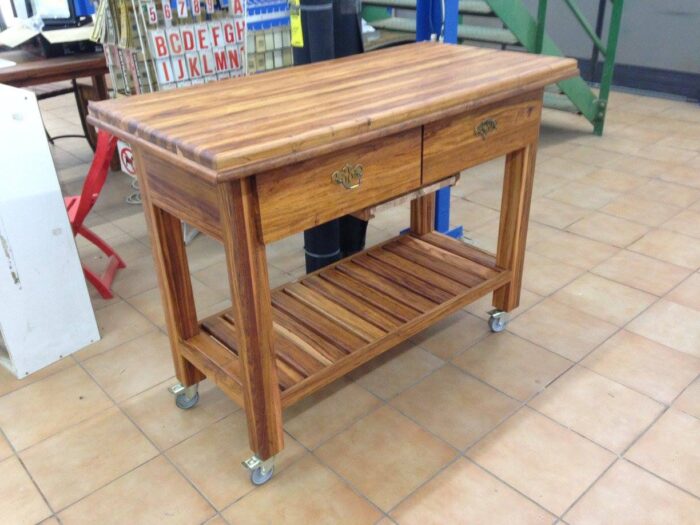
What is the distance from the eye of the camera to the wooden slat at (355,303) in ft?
7.03

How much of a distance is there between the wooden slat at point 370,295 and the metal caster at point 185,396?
0.63 metres

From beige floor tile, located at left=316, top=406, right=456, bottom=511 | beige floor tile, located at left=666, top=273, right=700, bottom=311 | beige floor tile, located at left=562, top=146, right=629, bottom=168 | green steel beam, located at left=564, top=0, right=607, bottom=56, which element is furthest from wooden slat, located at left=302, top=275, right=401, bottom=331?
green steel beam, located at left=564, top=0, right=607, bottom=56

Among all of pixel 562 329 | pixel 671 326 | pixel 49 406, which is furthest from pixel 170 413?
pixel 671 326

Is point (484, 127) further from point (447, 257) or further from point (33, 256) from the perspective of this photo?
point (33, 256)

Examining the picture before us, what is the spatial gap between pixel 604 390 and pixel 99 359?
1.84 m

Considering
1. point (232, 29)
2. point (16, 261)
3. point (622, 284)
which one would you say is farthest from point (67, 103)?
point (622, 284)

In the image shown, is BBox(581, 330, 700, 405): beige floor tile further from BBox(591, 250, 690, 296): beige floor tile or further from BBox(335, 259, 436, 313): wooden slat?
BBox(335, 259, 436, 313): wooden slat

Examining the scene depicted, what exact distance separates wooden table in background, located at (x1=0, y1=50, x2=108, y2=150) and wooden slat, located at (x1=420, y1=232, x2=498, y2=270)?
225 cm

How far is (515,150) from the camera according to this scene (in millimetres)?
2125

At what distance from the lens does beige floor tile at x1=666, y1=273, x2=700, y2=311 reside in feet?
8.67

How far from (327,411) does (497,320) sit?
2.57 ft

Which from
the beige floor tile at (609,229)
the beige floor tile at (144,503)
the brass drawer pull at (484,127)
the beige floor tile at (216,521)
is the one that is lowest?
the beige floor tile at (609,229)

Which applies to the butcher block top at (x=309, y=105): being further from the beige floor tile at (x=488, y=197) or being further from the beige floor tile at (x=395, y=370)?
the beige floor tile at (x=488, y=197)

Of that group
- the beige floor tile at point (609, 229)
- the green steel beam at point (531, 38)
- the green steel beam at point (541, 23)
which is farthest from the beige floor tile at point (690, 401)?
the green steel beam at point (541, 23)
